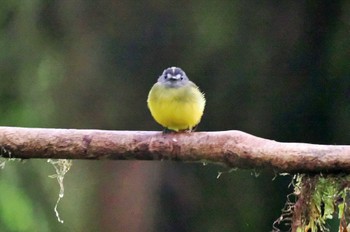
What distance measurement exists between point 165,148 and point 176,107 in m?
0.47

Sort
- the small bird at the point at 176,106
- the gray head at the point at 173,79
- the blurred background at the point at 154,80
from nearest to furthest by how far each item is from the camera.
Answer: the small bird at the point at 176,106
the gray head at the point at 173,79
the blurred background at the point at 154,80

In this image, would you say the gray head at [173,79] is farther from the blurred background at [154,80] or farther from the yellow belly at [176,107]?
the blurred background at [154,80]

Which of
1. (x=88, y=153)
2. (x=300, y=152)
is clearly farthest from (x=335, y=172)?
(x=88, y=153)

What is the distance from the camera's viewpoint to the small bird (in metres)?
3.67

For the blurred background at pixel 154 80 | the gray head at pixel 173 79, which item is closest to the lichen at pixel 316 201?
the gray head at pixel 173 79

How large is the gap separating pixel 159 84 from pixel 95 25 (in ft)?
9.64

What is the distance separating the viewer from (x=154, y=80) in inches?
Answer: 256

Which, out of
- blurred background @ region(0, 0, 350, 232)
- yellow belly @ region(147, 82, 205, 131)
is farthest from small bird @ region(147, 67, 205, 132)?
blurred background @ region(0, 0, 350, 232)

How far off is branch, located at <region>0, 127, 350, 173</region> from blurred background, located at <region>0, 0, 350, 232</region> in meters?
3.16

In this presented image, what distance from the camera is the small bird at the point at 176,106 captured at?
12.0 feet

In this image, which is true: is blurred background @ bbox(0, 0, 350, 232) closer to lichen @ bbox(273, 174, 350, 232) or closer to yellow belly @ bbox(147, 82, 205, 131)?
yellow belly @ bbox(147, 82, 205, 131)

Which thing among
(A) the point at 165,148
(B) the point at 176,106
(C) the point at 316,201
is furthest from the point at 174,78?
(C) the point at 316,201

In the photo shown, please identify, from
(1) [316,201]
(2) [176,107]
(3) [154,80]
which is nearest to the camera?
Result: (1) [316,201]

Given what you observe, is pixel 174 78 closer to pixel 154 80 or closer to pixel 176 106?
pixel 176 106
